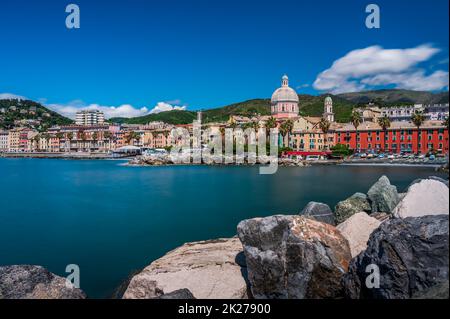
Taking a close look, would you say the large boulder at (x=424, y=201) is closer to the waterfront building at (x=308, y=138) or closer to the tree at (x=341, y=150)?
the tree at (x=341, y=150)

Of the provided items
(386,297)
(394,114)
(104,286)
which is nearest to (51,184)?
(104,286)

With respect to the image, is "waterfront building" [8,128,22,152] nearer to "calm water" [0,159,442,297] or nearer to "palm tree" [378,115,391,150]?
"calm water" [0,159,442,297]

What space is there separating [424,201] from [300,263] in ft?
11.2

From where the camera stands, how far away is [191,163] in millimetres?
95500

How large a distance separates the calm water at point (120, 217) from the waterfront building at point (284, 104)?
2978 inches

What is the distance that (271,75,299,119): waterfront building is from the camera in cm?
12306

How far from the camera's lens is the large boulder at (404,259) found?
6.67m

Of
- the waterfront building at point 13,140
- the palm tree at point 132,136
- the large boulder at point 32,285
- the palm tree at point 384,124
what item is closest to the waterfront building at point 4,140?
the waterfront building at point 13,140

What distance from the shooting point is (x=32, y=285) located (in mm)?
9633

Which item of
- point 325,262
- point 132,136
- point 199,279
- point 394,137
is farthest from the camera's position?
point 132,136

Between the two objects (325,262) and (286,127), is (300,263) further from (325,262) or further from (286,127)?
(286,127)

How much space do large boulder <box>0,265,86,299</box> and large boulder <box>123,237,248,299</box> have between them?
148 centimetres

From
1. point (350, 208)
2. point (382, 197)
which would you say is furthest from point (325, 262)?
point (382, 197)

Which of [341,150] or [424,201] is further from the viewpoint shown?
[341,150]
